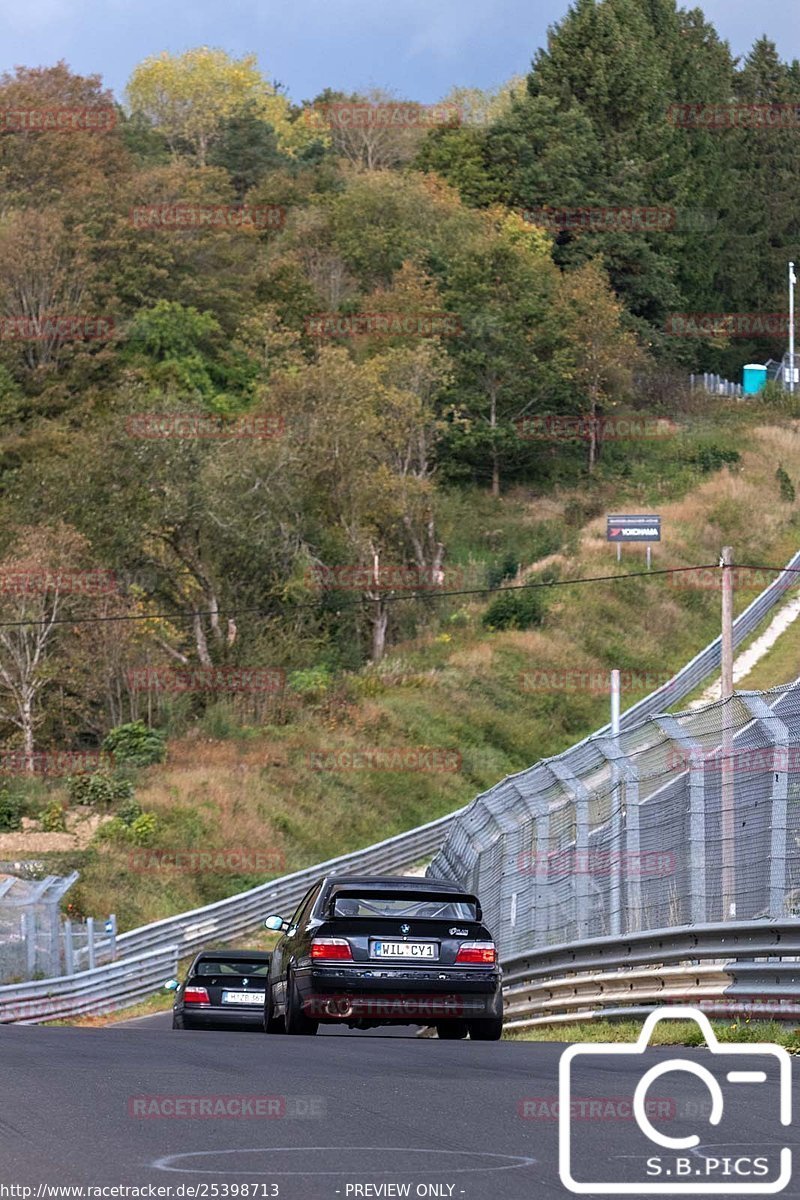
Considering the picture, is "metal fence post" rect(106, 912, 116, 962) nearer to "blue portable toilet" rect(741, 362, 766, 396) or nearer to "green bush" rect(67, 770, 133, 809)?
"green bush" rect(67, 770, 133, 809)

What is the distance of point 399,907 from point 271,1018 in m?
2.15

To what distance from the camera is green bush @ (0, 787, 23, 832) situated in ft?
161

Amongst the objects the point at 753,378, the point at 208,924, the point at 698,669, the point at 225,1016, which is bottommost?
the point at 208,924

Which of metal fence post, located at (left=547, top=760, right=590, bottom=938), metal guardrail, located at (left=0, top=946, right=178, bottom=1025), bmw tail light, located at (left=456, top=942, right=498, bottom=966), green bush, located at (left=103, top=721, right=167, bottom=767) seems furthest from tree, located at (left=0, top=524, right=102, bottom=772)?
bmw tail light, located at (left=456, top=942, right=498, bottom=966)

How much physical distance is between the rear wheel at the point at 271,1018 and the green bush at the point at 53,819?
1304 inches

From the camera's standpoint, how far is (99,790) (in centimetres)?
5034

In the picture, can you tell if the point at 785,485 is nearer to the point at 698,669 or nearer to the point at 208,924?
the point at 698,669

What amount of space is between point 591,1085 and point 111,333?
7630 centimetres

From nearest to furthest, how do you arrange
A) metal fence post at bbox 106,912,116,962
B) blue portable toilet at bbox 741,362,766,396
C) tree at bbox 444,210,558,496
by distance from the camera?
metal fence post at bbox 106,912,116,962
tree at bbox 444,210,558,496
blue portable toilet at bbox 741,362,766,396

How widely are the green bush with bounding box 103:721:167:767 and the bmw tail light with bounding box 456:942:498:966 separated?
39.0m

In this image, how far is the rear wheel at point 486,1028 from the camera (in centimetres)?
1484

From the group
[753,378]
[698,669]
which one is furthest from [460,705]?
[753,378]

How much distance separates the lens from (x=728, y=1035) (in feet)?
42.2

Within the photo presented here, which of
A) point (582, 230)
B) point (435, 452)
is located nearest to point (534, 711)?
point (435, 452)
